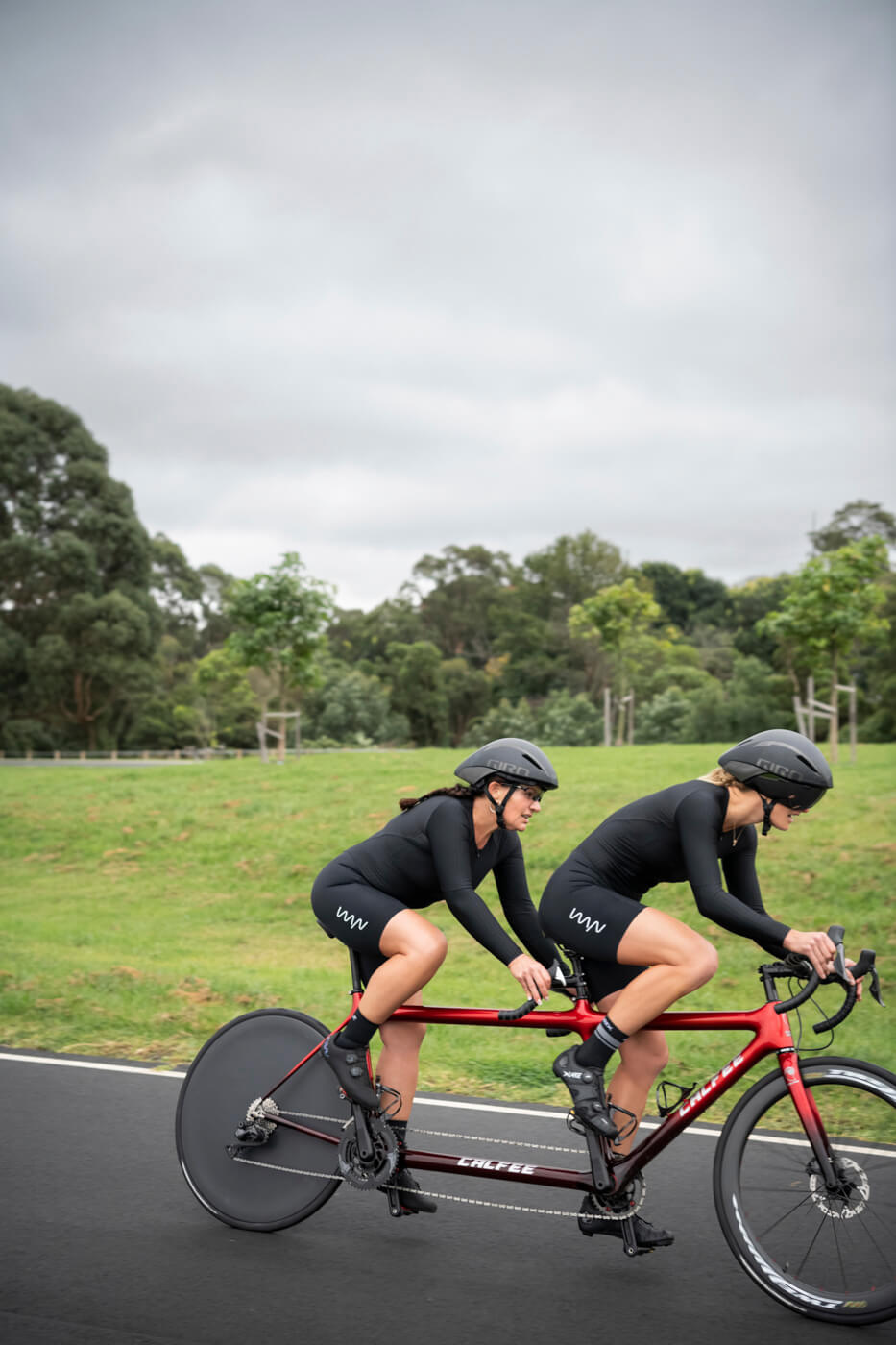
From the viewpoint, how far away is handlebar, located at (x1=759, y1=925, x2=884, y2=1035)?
12.0ft

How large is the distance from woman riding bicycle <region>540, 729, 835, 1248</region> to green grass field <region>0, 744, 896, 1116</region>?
8.35 feet

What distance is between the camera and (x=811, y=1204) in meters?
3.73

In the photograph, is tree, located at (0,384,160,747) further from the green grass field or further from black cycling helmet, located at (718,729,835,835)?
black cycling helmet, located at (718,729,835,835)

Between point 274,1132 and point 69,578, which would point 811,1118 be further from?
point 69,578

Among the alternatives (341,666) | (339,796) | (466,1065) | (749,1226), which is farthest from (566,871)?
(341,666)

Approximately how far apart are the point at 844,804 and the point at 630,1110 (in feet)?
43.4

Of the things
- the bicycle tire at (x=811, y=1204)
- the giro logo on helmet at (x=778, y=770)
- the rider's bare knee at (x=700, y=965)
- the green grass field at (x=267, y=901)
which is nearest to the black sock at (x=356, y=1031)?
the rider's bare knee at (x=700, y=965)

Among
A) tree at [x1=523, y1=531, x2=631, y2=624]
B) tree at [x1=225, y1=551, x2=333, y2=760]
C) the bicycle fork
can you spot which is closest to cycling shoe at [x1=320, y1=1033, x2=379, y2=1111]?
the bicycle fork

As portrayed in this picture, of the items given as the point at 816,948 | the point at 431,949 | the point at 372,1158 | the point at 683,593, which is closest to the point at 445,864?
the point at 431,949

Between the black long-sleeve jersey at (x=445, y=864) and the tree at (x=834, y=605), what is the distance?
1935cm

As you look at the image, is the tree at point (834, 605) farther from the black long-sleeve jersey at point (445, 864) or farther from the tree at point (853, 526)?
the tree at point (853, 526)

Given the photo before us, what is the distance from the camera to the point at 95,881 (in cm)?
1638

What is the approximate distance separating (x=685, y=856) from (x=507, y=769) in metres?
0.68

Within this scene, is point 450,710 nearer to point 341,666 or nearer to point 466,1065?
Result: point 341,666
